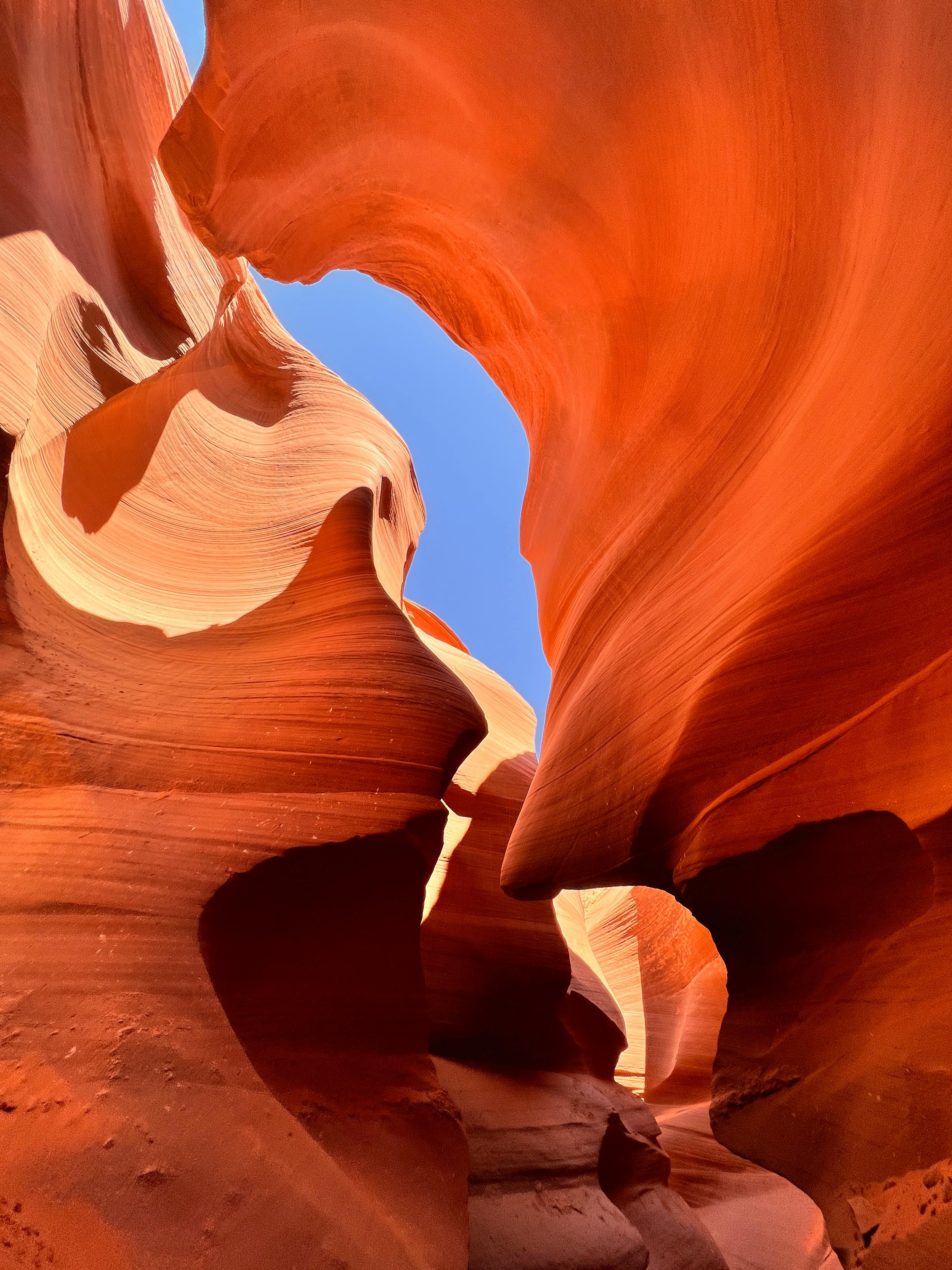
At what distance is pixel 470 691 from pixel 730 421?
127 cm

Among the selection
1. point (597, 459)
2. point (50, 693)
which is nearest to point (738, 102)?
point (597, 459)

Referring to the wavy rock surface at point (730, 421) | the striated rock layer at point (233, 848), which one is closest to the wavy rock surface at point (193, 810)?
the striated rock layer at point (233, 848)

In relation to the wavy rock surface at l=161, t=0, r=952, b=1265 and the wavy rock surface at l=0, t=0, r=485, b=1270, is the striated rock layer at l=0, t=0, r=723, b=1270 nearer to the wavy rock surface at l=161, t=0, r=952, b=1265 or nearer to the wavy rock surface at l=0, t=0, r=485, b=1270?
the wavy rock surface at l=0, t=0, r=485, b=1270

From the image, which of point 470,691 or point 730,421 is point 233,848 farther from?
point 730,421

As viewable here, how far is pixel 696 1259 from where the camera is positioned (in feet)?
10.4

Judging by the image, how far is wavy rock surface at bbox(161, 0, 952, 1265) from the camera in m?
1.75

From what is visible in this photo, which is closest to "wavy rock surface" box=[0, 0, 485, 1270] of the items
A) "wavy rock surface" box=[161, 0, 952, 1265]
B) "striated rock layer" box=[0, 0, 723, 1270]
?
"striated rock layer" box=[0, 0, 723, 1270]

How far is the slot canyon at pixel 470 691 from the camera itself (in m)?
1.72

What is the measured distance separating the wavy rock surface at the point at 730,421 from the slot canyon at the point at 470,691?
1 centimetres

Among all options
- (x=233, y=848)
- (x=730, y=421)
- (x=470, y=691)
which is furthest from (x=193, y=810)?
(x=730, y=421)

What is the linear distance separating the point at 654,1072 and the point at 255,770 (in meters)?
5.23

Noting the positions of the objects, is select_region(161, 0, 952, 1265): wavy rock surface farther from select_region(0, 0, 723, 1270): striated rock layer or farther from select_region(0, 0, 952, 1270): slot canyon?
select_region(0, 0, 723, 1270): striated rock layer

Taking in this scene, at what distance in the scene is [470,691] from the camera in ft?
9.78

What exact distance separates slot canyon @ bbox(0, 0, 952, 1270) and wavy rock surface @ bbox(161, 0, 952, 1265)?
0.01 metres
